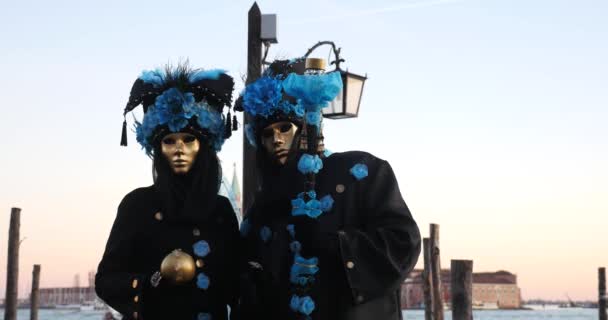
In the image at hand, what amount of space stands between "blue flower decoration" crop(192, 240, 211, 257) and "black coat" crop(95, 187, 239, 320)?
22mm

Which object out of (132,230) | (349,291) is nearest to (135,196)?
(132,230)

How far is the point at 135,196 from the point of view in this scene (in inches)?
192

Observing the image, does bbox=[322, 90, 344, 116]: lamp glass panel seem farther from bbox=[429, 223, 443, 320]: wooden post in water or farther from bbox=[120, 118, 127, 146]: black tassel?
bbox=[429, 223, 443, 320]: wooden post in water

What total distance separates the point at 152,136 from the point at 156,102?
19cm

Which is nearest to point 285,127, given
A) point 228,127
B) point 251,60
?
point 228,127

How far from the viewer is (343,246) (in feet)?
13.9

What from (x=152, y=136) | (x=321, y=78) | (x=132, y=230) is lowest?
(x=132, y=230)

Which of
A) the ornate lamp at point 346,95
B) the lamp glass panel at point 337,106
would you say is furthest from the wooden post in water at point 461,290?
the lamp glass panel at point 337,106

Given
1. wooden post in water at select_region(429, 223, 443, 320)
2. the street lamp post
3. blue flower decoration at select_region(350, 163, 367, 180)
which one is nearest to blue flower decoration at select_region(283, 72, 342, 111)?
blue flower decoration at select_region(350, 163, 367, 180)

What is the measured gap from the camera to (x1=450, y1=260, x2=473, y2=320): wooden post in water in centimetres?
1084

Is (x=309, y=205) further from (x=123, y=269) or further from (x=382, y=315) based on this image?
(x=123, y=269)

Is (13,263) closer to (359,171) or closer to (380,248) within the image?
(359,171)

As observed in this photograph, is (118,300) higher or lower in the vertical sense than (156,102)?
lower

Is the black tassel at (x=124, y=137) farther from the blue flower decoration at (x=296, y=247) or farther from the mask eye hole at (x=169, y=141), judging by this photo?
the blue flower decoration at (x=296, y=247)
